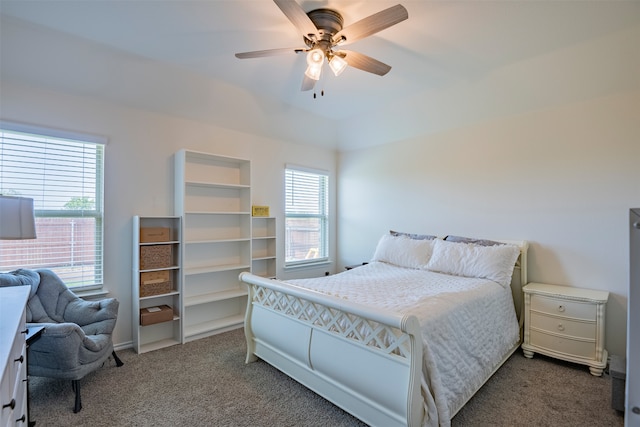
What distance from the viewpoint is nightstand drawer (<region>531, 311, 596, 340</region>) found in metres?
2.52

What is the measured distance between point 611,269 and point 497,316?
3.86 feet

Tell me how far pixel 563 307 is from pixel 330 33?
295 centimetres

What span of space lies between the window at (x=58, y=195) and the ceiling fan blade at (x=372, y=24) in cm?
243

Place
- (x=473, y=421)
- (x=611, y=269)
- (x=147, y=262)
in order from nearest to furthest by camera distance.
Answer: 1. (x=473, y=421)
2. (x=611, y=269)
3. (x=147, y=262)

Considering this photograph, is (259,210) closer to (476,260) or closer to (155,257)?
(155,257)

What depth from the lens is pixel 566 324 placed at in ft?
8.62

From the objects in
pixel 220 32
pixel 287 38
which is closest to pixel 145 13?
pixel 220 32

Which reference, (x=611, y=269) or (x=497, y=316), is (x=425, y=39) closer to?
(x=497, y=316)

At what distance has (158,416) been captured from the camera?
2002mm

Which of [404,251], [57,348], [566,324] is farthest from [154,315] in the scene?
[566,324]

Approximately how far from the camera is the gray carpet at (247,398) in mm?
1953

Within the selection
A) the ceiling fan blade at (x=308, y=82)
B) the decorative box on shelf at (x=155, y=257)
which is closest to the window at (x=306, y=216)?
the decorative box on shelf at (x=155, y=257)

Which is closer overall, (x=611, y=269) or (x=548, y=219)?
(x=611, y=269)

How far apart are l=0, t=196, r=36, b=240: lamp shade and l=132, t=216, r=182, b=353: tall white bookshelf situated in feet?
4.14
